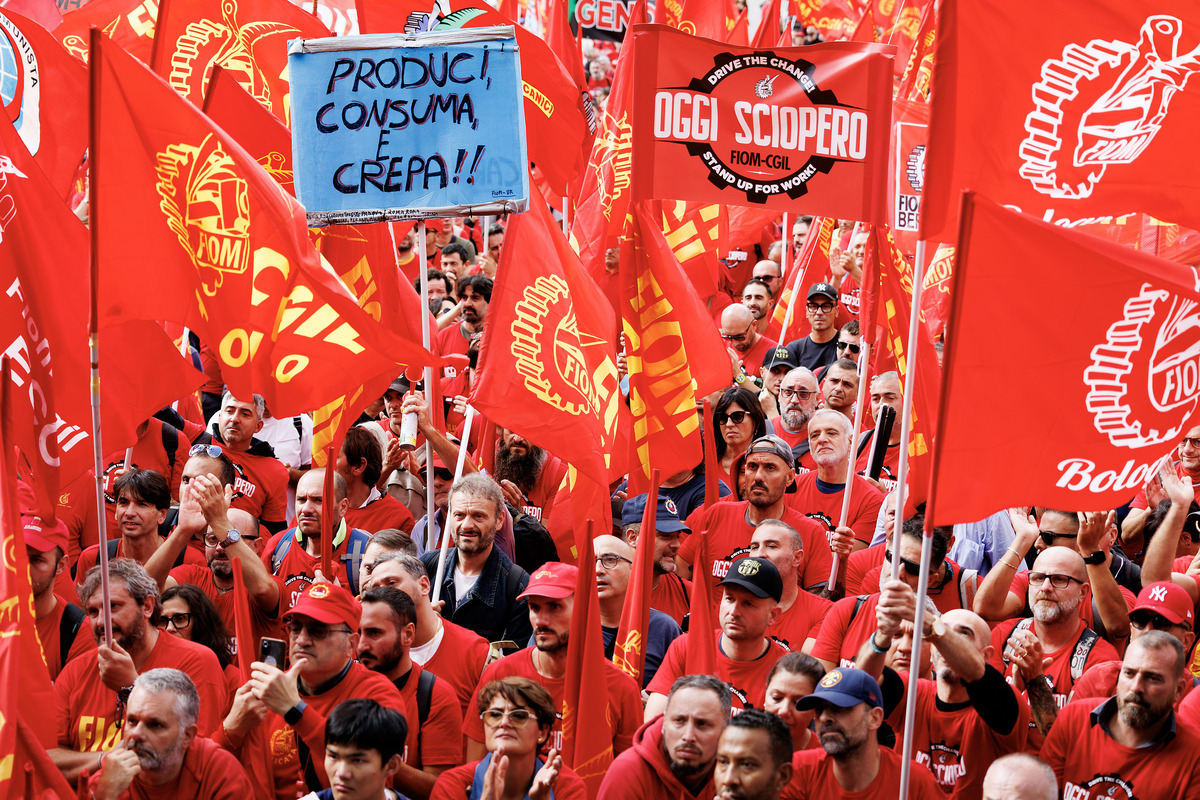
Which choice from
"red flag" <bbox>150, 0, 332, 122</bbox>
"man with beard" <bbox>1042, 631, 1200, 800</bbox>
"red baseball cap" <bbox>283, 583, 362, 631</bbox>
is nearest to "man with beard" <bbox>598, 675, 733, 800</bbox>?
"red baseball cap" <bbox>283, 583, 362, 631</bbox>

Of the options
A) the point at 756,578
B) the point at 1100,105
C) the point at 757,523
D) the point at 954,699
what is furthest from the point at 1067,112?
the point at 757,523

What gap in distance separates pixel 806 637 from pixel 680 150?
263 centimetres

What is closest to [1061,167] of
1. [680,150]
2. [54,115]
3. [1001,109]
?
[1001,109]

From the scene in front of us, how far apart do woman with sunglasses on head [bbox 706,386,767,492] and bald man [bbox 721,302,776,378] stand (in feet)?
7.65

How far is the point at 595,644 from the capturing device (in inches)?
224

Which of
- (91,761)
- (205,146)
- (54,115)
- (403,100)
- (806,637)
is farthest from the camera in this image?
(54,115)

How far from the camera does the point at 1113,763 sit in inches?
217

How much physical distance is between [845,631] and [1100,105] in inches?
103

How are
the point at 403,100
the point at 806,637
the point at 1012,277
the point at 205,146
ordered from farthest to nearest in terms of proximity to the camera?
1. the point at 403,100
2. the point at 806,637
3. the point at 205,146
4. the point at 1012,277

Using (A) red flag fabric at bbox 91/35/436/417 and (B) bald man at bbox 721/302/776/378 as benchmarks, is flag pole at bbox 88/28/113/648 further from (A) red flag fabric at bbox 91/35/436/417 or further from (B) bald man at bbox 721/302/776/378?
(B) bald man at bbox 721/302/776/378

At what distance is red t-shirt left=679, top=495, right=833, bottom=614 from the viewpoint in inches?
303

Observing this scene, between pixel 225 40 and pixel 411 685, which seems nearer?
pixel 411 685

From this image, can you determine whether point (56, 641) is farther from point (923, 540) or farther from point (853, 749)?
point (923, 540)

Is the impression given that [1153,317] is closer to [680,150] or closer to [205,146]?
[680,150]
